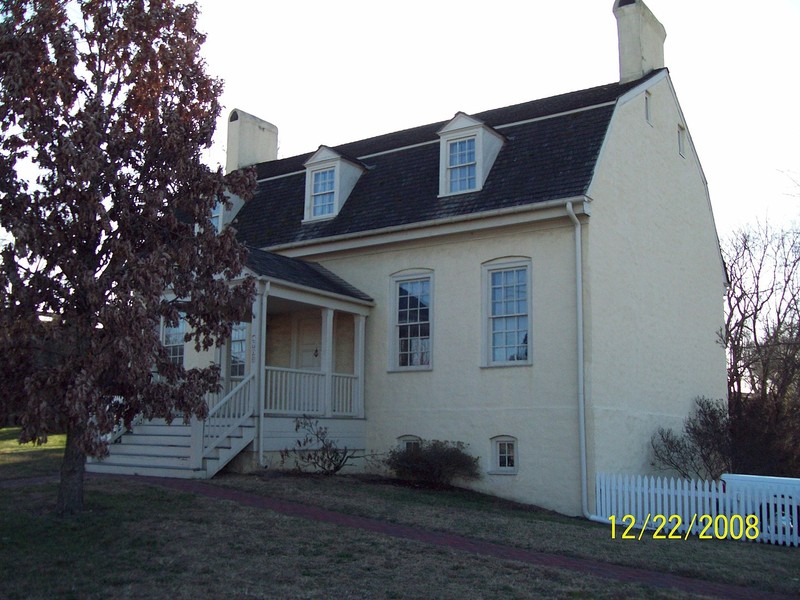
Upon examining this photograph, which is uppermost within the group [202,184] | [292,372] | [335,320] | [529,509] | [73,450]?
[202,184]

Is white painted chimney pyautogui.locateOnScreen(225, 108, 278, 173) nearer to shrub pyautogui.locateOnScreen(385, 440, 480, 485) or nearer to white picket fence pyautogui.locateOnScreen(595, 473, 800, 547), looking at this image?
shrub pyautogui.locateOnScreen(385, 440, 480, 485)

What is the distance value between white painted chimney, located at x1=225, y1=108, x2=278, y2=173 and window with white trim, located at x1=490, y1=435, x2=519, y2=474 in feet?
43.4

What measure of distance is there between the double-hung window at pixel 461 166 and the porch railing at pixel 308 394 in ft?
15.2

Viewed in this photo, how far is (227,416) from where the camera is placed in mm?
15016

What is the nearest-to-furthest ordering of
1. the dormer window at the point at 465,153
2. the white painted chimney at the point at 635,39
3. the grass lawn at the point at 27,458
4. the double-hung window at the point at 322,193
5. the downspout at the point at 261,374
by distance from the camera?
the grass lawn at the point at 27,458, the downspout at the point at 261,374, the dormer window at the point at 465,153, the white painted chimney at the point at 635,39, the double-hung window at the point at 322,193

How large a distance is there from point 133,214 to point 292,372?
6.41m

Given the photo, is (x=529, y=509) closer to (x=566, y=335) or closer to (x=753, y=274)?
(x=566, y=335)

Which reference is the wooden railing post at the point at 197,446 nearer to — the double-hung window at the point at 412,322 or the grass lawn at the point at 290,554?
the grass lawn at the point at 290,554

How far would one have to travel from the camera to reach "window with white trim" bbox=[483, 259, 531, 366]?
15828 mm

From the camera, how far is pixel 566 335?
15148 millimetres

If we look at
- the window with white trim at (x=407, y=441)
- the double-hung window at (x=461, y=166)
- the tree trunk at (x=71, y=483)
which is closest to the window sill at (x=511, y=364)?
the window with white trim at (x=407, y=441)

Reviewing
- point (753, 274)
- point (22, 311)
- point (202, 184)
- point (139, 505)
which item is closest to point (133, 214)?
point (202, 184)

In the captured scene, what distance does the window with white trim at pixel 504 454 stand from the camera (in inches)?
611
